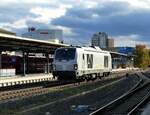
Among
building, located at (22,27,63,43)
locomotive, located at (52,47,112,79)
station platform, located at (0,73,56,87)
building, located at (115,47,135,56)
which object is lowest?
station platform, located at (0,73,56,87)

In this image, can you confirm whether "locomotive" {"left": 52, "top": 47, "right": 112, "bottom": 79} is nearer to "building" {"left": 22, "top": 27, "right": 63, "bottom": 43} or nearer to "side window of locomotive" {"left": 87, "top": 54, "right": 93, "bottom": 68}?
"side window of locomotive" {"left": 87, "top": 54, "right": 93, "bottom": 68}

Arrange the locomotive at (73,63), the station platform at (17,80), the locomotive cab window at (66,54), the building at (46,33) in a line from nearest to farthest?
the locomotive at (73,63), the locomotive cab window at (66,54), the station platform at (17,80), the building at (46,33)

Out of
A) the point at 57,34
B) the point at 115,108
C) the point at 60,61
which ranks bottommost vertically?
the point at 115,108

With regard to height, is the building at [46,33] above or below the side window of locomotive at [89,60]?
above

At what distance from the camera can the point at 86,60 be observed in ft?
134

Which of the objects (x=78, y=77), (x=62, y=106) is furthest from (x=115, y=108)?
(x=78, y=77)

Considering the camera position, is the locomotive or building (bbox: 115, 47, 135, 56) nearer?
the locomotive

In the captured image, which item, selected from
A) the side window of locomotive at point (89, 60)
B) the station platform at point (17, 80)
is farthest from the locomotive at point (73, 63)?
the station platform at point (17, 80)

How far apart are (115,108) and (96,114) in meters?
3.47

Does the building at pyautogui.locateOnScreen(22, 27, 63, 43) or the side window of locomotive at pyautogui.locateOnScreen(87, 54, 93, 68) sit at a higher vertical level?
the building at pyautogui.locateOnScreen(22, 27, 63, 43)

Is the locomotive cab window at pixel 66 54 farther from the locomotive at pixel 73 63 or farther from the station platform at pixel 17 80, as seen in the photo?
the station platform at pixel 17 80

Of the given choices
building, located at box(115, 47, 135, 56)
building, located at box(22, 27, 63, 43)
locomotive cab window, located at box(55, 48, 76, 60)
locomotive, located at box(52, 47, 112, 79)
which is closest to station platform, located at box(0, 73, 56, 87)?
locomotive, located at box(52, 47, 112, 79)

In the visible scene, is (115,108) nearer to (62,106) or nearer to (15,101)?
(62,106)

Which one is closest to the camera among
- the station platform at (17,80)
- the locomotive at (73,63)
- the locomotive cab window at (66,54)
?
the locomotive at (73,63)
